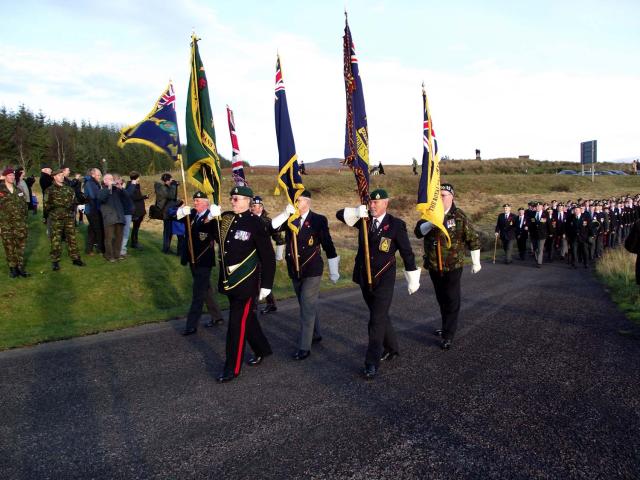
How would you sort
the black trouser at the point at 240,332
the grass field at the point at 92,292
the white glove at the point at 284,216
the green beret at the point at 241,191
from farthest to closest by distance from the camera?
1. the grass field at the point at 92,292
2. the white glove at the point at 284,216
3. the green beret at the point at 241,191
4. the black trouser at the point at 240,332

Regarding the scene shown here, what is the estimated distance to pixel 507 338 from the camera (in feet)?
24.0

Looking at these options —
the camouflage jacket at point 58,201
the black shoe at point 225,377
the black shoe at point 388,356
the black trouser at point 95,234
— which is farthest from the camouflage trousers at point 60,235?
the black shoe at point 388,356

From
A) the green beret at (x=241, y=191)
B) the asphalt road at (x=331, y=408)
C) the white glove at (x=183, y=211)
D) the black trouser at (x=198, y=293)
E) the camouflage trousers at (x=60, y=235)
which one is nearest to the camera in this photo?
the asphalt road at (x=331, y=408)

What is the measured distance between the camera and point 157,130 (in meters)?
8.63

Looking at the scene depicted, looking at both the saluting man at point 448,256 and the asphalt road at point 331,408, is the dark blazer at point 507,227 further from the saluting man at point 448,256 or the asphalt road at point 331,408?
the saluting man at point 448,256

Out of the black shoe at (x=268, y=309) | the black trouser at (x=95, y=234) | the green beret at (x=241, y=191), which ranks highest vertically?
the green beret at (x=241, y=191)

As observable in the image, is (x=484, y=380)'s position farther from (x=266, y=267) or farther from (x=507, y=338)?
(x=266, y=267)

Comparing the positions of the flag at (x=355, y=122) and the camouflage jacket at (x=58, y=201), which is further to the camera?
the camouflage jacket at (x=58, y=201)

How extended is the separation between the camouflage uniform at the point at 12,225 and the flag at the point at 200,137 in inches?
209

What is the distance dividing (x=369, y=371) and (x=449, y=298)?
2.05 metres

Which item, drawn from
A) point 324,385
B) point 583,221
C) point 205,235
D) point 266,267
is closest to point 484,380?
point 324,385

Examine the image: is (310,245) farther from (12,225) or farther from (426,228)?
(12,225)

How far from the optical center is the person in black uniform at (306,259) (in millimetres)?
6582

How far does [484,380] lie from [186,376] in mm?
3532
